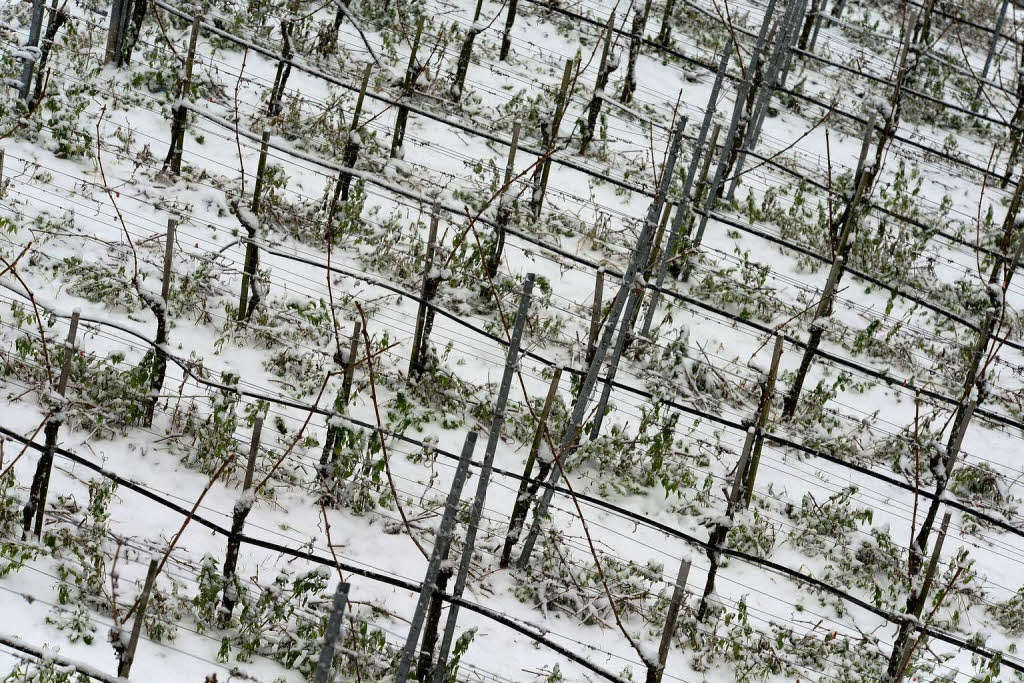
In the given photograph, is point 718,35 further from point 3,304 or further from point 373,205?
point 3,304

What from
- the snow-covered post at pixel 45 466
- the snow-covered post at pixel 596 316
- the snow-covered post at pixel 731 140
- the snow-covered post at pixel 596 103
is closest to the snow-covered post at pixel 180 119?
the snow-covered post at pixel 45 466

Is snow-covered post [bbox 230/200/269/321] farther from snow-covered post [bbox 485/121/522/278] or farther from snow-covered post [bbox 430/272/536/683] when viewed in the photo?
snow-covered post [bbox 430/272/536/683]

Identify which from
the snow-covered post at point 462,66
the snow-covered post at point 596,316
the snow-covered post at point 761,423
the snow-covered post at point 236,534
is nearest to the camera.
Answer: the snow-covered post at point 236,534

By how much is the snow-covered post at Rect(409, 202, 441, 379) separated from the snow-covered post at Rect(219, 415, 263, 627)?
6.37 feet

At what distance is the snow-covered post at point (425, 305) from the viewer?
21.9 ft

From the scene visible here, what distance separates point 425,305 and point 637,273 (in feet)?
5.20

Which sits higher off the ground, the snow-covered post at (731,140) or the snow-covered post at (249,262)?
the snow-covered post at (731,140)

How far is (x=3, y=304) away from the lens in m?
6.82

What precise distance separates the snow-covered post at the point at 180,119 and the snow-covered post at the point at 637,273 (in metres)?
3.90

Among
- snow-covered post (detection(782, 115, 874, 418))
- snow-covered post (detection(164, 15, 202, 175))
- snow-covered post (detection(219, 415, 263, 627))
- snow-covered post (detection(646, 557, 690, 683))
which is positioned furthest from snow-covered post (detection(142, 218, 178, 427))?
snow-covered post (detection(782, 115, 874, 418))


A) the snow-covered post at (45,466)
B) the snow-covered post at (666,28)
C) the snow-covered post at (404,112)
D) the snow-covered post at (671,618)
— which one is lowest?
the snow-covered post at (45,466)

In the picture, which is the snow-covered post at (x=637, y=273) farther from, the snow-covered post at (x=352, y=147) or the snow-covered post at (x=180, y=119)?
the snow-covered post at (x=180, y=119)

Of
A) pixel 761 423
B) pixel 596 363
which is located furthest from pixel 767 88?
pixel 596 363

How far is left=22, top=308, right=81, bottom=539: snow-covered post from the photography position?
17.2 feet
